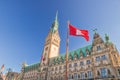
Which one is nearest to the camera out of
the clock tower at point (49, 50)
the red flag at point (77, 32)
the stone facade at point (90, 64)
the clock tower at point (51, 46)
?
the red flag at point (77, 32)

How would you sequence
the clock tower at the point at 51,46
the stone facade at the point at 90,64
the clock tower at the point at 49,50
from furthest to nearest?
1. the clock tower at the point at 51,46
2. the clock tower at the point at 49,50
3. the stone facade at the point at 90,64

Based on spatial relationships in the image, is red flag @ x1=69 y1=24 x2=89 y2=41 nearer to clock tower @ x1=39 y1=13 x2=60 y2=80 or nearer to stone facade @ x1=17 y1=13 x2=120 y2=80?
stone facade @ x1=17 y1=13 x2=120 y2=80

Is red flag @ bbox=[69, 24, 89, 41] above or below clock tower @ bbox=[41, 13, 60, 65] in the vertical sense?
below

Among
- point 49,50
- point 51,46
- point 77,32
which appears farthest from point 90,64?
point 51,46

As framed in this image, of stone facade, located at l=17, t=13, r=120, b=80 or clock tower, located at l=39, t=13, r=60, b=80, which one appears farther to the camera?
clock tower, located at l=39, t=13, r=60, b=80

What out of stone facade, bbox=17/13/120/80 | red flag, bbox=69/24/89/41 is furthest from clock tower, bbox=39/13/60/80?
red flag, bbox=69/24/89/41

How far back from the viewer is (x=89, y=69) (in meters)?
49.9

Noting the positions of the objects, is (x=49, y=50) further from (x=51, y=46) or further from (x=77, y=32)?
(x=77, y=32)

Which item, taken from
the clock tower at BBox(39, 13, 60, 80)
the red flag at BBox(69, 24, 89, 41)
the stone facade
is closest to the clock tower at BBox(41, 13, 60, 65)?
the clock tower at BBox(39, 13, 60, 80)

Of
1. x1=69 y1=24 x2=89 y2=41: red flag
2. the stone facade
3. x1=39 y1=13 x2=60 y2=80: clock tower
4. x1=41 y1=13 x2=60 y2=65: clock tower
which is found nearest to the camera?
x1=69 y1=24 x2=89 y2=41: red flag

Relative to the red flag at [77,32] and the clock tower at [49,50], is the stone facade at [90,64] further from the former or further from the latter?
the red flag at [77,32]

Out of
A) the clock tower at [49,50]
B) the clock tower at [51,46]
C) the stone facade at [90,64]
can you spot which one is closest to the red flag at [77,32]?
the stone facade at [90,64]

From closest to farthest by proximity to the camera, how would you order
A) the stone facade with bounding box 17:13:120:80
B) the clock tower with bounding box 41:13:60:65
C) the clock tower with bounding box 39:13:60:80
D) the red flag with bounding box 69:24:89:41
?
the red flag with bounding box 69:24:89:41 < the stone facade with bounding box 17:13:120:80 < the clock tower with bounding box 39:13:60:80 < the clock tower with bounding box 41:13:60:65

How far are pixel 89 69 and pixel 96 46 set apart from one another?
10938 millimetres
